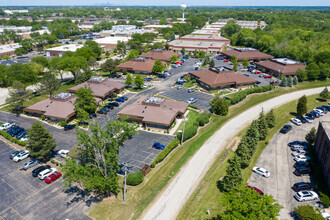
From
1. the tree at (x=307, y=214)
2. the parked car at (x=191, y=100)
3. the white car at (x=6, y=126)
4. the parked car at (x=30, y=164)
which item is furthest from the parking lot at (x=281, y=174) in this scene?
the white car at (x=6, y=126)

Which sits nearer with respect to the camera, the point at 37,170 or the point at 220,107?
the point at 37,170

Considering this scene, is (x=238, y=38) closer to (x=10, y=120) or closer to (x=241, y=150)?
(x=241, y=150)

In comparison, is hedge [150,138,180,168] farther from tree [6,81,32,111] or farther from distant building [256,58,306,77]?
distant building [256,58,306,77]

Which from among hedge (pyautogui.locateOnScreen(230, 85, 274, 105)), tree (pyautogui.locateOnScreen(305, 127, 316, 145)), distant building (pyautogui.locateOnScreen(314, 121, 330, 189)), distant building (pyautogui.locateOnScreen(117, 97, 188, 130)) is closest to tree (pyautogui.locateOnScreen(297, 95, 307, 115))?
tree (pyautogui.locateOnScreen(305, 127, 316, 145))

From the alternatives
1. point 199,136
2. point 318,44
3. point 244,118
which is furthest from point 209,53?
point 199,136

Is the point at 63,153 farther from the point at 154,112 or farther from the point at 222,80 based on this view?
the point at 222,80

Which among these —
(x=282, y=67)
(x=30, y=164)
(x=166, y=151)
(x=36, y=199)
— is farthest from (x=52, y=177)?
(x=282, y=67)

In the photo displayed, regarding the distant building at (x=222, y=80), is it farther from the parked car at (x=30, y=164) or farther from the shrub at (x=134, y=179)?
the parked car at (x=30, y=164)

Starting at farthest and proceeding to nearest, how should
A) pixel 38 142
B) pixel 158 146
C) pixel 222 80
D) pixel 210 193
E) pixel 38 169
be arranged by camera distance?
1. pixel 222 80
2. pixel 158 146
3. pixel 38 142
4. pixel 38 169
5. pixel 210 193
